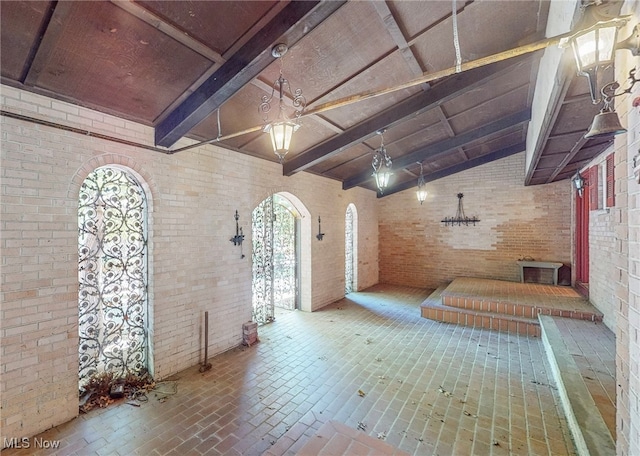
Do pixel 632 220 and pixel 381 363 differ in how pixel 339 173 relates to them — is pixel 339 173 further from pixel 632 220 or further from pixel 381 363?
pixel 632 220

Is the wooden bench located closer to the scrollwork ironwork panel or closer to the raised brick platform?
the raised brick platform

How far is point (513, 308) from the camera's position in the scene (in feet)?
17.8

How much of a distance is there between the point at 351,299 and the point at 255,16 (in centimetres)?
651

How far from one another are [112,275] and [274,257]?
305 centimetres

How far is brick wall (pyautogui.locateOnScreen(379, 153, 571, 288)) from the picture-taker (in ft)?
23.5

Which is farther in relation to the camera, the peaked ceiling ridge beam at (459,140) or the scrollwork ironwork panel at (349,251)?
the scrollwork ironwork panel at (349,251)

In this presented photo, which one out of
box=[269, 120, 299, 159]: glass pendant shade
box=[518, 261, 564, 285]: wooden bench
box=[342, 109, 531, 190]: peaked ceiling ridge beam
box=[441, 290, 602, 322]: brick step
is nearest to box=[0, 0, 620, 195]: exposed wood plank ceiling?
box=[269, 120, 299, 159]: glass pendant shade

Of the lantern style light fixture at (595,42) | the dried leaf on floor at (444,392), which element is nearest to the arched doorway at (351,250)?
the dried leaf on floor at (444,392)

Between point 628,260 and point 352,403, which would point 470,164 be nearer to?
point 628,260

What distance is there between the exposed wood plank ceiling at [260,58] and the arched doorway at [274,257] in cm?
165

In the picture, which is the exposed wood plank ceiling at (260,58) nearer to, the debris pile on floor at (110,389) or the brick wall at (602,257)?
the brick wall at (602,257)

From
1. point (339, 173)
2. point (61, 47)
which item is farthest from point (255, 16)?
point (339, 173)

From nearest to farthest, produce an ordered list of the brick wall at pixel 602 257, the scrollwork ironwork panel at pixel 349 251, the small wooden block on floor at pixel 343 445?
the small wooden block on floor at pixel 343 445
the brick wall at pixel 602 257
the scrollwork ironwork panel at pixel 349 251

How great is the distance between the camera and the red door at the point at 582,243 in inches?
236
